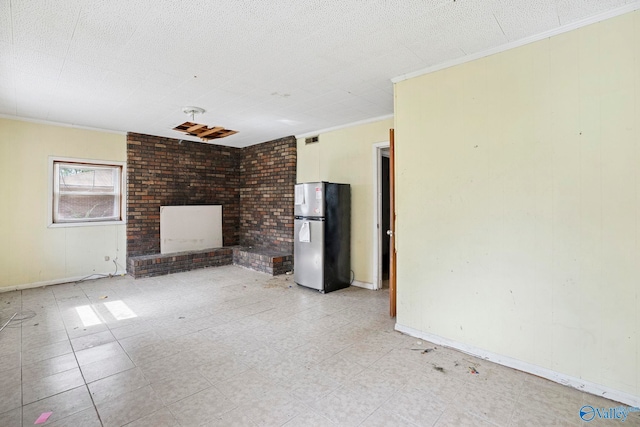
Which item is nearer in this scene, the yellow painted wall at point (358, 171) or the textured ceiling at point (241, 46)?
the textured ceiling at point (241, 46)

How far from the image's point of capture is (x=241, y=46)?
2.55 m

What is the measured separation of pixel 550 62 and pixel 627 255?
1515 mm

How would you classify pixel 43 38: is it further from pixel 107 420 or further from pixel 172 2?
pixel 107 420

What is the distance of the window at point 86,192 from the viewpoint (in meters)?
5.08

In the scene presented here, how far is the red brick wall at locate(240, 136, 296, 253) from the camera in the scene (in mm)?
6094

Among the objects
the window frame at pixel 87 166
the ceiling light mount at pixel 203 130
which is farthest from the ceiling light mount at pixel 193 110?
the window frame at pixel 87 166

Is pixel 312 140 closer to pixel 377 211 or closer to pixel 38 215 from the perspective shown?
pixel 377 211

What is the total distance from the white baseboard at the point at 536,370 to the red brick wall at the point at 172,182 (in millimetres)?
5207

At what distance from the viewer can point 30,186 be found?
4.79 metres

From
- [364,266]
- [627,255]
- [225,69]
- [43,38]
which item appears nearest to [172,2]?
[225,69]

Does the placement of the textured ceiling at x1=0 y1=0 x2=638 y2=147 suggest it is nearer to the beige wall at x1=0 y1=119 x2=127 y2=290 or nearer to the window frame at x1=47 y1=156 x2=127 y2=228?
the beige wall at x1=0 y1=119 x2=127 y2=290

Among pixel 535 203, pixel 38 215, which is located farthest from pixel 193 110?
pixel 535 203

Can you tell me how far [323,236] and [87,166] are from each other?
439 cm

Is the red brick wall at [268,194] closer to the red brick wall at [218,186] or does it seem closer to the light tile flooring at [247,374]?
the red brick wall at [218,186]
